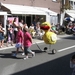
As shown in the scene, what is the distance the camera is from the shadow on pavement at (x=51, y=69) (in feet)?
29.4

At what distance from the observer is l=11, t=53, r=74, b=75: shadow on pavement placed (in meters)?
8.97

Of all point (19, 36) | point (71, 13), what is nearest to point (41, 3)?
point (71, 13)

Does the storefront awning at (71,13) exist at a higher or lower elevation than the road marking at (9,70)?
higher

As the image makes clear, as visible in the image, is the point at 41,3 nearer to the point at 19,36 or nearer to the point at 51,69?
the point at 19,36

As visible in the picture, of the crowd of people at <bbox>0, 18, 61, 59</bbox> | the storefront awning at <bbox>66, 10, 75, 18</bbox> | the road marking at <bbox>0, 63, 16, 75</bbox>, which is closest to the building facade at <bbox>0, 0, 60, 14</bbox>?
the storefront awning at <bbox>66, 10, 75, 18</bbox>

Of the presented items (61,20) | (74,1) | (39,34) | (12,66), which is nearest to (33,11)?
(39,34)

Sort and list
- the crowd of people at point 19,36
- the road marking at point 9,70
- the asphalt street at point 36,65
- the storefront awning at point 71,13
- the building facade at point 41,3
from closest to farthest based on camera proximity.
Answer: the road marking at point 9,70 < the asphalt street at point 36,65 < the crowd of people at point 19,36 < the building facade at point 41,3 < the storefront awning at point 71,13

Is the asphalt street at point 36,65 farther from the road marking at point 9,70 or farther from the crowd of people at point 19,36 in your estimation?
Answer: the crowd of people at point 19,36

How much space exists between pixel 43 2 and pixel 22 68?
22.9 m

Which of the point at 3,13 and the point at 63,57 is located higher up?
the point at 3,13

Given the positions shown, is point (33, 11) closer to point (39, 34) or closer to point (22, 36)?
point (39, 34)

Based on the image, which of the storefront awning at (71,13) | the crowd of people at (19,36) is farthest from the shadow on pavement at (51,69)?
the storefront awning at (71,13)

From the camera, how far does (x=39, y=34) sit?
22.5 meters

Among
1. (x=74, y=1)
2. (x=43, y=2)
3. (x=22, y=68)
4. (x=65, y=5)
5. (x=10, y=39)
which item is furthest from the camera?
(x=74, y=1)
